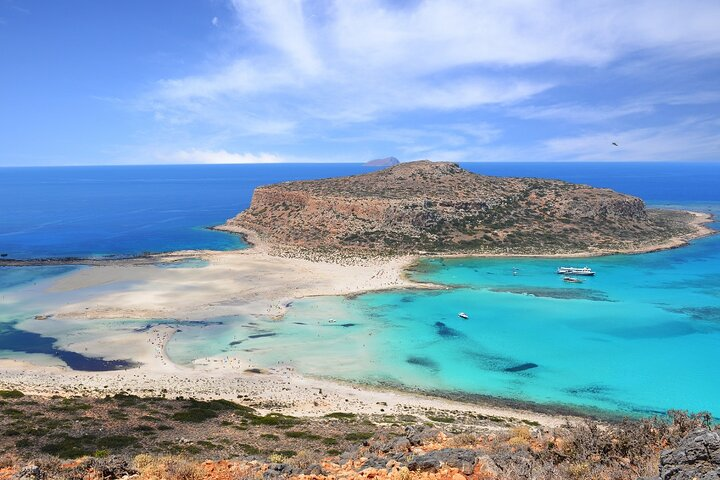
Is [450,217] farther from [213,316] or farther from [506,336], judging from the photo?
[213,316]

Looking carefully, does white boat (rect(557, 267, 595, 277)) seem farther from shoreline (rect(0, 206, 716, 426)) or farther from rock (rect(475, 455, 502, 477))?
rock (rect(475, 455, 502, 477))

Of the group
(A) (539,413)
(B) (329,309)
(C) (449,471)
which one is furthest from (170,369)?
(C) (449,471)

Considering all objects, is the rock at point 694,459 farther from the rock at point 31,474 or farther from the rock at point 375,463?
the rock at point 31,474

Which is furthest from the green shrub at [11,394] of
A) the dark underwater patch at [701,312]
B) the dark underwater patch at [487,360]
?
the dark underwater patch at [701,312]

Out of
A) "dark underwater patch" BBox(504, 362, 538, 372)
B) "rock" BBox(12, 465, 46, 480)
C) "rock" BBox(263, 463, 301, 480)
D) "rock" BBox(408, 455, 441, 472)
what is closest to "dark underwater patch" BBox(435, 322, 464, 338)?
"dark underwater patch" BBox(504, 362, 538, 372)

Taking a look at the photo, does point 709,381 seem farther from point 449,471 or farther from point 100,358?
point 100,358
